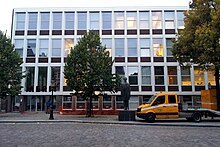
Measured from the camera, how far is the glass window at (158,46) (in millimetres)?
37141

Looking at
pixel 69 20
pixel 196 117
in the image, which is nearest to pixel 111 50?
pixel 69 20

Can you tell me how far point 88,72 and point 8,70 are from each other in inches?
400

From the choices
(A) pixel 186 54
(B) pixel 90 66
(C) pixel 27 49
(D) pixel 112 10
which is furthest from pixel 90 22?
(A) pixel 186 54

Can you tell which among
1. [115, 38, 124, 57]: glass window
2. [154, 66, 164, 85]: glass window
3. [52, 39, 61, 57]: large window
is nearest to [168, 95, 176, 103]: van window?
[154, 66, 164, 85]: glass window

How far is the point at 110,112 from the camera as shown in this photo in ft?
103

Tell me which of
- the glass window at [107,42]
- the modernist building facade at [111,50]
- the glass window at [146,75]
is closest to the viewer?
the modernist building facade at [111,50]

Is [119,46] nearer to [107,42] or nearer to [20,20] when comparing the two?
[107,42]

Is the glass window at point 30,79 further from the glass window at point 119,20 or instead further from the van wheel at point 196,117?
the van wheel at point 196,117

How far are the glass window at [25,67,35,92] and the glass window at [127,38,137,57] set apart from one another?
1440cm

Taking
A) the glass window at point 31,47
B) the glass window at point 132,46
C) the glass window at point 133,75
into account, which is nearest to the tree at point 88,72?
the glass window at point 133,75

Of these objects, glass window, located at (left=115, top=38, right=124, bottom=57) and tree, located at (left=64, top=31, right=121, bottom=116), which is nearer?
tree, located at (left=64, top=31, right=121, bottom=116)

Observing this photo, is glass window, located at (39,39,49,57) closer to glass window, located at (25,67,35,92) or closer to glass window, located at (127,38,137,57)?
glass window, located at (25,67,35,92)

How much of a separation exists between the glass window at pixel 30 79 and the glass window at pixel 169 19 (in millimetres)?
20769

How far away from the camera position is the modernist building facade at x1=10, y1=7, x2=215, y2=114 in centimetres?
3616
